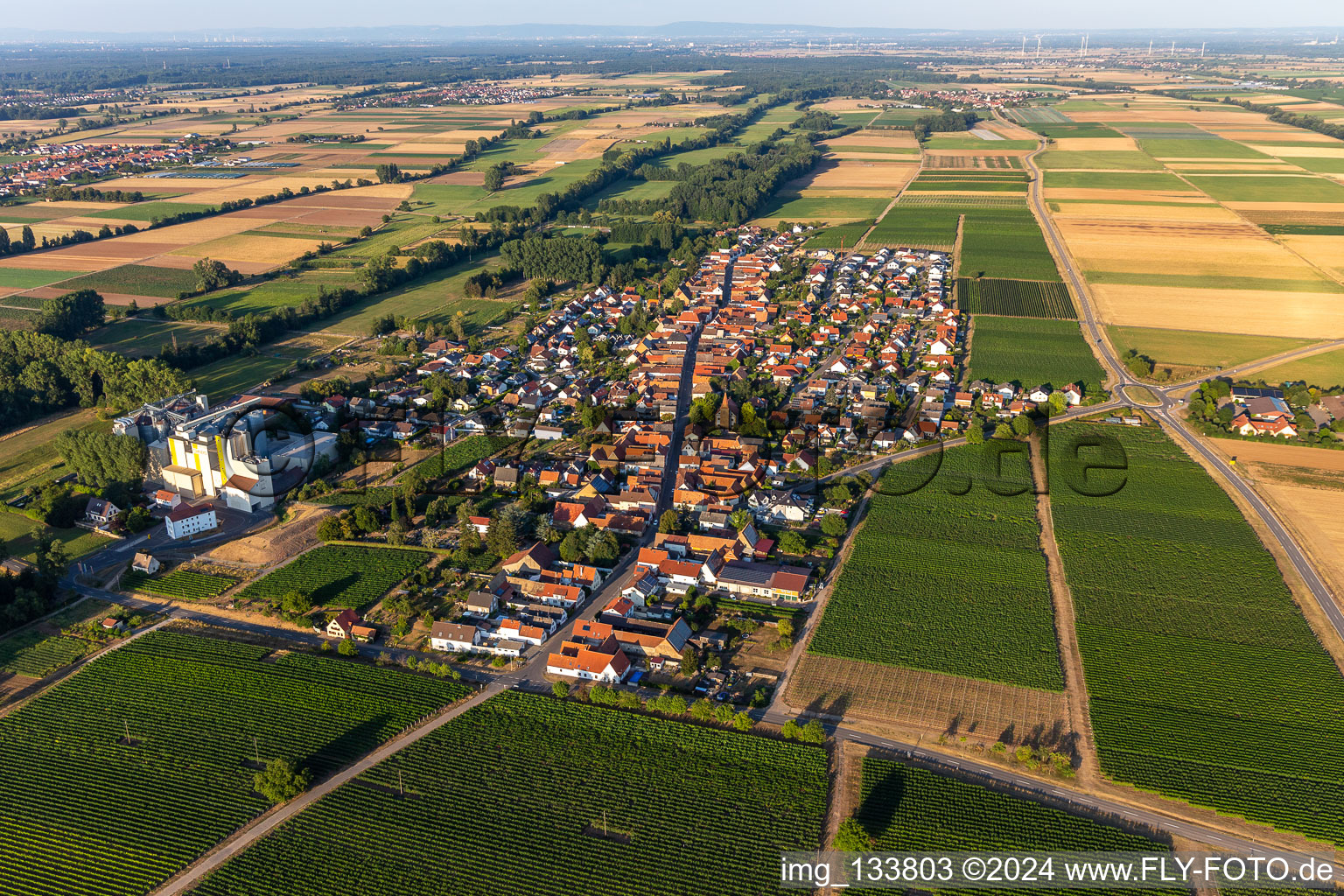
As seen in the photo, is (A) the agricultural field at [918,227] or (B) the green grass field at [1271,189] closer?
(A) the agricultural field at [918,227]

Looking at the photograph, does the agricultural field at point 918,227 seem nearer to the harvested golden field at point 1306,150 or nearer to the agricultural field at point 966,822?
the harvested golden field at point 1306,150

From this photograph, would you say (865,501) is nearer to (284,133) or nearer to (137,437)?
(137,437)

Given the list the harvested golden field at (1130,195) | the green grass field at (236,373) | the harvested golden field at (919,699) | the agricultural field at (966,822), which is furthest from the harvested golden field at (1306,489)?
the harvested golden field at (1130,195)

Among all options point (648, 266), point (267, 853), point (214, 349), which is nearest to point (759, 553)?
point (267, 853)

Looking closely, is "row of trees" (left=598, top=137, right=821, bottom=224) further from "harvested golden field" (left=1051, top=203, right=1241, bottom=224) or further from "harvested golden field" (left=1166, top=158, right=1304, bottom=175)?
"harvested golden field" (left=1166, top=158, right=1304, bottom=175)

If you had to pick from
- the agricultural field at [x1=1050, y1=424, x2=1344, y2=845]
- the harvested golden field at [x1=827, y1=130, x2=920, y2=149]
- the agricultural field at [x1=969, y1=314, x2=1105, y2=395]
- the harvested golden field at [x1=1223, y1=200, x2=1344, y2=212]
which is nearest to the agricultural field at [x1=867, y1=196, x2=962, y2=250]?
the agricultural field at [x1=969, y1=314, x2=1105, y2=395]

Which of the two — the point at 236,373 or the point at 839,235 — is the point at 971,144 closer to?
the point at 839,235
